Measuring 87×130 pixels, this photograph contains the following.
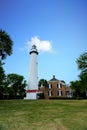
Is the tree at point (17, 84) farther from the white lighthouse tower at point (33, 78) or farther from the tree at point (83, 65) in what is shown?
the tree at point (83, 65)

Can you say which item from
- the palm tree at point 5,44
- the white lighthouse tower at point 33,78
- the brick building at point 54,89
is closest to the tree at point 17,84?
the brick building at point 54,89

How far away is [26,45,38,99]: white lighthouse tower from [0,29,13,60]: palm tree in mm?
16327

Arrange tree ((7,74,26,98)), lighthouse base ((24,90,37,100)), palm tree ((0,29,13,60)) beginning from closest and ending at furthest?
palm tree ((0,29,13,60)) < lighthouse base ((24,90,37,100)) < tree ((7,74,26,98))

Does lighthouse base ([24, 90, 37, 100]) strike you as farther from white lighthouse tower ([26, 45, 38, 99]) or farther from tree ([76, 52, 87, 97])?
tree ([76, 52, 87, 97])

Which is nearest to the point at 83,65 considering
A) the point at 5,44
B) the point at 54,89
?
the point at 5,44

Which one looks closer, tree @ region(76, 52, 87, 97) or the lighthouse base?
tree @ region(76, 52, 87, 97)

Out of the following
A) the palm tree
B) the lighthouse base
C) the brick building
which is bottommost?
the lighthouse base

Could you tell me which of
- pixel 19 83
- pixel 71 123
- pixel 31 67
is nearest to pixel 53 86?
pixel 19 83

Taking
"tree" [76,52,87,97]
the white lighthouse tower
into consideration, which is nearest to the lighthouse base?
the white lighthouse tower

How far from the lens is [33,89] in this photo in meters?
44.7

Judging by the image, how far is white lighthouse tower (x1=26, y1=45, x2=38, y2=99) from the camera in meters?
44.7

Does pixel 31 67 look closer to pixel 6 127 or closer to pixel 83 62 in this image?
pixel 83 62

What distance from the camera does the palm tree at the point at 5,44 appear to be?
29.5 metres

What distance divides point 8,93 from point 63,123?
49790 mm
